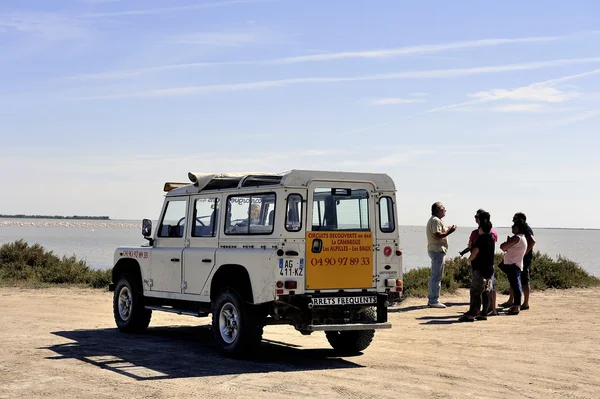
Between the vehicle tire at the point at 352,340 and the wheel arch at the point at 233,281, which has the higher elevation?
the wheel arch at the point at 233,281

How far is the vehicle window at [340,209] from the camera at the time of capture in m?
11.2

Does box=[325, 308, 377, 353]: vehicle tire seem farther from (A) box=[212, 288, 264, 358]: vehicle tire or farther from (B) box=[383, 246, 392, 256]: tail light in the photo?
(A) box=[212, 288, 264, 358]: vehicle tire

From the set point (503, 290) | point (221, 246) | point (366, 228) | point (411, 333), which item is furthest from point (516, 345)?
point (503, 290)

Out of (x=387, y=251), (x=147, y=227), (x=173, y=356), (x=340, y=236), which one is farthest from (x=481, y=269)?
(x=173, y=356)

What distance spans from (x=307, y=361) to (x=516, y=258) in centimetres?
660

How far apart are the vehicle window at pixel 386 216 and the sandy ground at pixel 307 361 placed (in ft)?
5.70

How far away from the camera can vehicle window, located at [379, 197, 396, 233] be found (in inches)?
459

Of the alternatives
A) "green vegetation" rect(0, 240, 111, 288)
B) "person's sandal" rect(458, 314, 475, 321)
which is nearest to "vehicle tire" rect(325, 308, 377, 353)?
"person's sandal" rect(458, 314, 475, 321)

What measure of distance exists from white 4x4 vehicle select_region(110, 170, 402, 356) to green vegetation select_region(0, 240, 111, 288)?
39.8ft

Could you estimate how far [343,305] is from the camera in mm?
11188

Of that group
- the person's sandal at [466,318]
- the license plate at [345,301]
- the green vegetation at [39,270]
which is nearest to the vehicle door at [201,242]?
the license plate at [345,301]

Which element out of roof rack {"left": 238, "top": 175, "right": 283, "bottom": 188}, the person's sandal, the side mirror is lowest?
the person's sandal

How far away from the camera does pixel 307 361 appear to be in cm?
1151

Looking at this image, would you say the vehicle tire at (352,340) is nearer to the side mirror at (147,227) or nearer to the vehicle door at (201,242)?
the vehicle door at (201,242)
